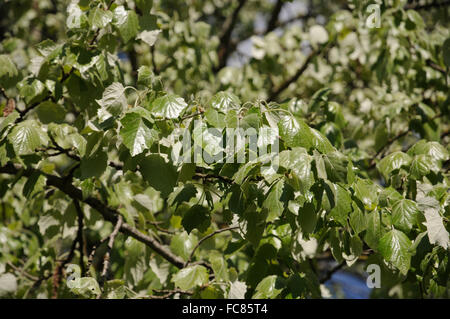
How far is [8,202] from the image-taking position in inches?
149

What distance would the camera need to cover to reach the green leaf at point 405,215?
1.74 meters

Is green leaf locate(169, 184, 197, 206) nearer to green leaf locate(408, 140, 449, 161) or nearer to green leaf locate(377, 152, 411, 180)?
green leaf locate(377, 152, 411, 180)

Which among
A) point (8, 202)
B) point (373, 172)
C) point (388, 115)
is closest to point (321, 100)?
point (388, 115)

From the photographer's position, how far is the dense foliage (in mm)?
1608

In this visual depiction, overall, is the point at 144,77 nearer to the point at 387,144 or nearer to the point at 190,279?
the point at 190,279

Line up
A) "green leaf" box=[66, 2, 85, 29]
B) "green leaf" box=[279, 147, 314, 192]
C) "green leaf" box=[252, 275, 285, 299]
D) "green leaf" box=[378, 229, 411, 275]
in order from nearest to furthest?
"green leaf" box=[279, 147, 314, 192] → "green leaf" box=[378, 229, 411, 275] → "green leaf" box=[252, 275, 285, 299] → "green leaf" box=[66, 2, 85, 29]

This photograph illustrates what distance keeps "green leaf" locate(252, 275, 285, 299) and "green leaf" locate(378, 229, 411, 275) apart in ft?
1.50

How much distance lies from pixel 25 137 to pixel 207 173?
2.27 ft

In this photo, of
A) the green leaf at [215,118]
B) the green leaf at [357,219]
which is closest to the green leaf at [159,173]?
the green leaf at [215,118]

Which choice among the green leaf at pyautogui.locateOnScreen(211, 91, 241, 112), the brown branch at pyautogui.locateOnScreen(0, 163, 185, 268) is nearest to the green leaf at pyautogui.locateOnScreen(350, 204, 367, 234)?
the green leaf at pyautogui.locateOnScreen(211, 91, 241, 112)

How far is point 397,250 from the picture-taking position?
5.57 ft

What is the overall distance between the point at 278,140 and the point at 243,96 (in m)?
2.28

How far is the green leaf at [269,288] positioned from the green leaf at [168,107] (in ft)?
2.67
